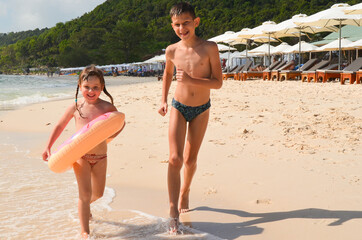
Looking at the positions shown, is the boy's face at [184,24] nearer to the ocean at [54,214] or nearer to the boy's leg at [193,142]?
the boy's leg at [193,142]

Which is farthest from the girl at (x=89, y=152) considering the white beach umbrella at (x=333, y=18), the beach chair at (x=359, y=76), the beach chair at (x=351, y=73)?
the white beach umbrella at (x=333, y=18)

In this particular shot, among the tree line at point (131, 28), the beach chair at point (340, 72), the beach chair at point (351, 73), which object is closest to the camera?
the beach chair at point (351, 73)

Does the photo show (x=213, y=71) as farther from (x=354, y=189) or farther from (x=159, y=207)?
(x=354, y=189)

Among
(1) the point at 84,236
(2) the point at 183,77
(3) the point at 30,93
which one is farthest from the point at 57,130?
(3) the point at 30,93

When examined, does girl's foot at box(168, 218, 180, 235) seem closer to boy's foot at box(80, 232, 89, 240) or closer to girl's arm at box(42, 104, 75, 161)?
boy's foot at box(80, 232, 89, 240)

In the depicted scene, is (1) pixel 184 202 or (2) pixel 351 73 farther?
(2) pixel 351 73

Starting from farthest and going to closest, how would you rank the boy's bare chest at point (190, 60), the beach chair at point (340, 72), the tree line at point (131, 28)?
the tree line at point (131, 28) → the beach chair at point (340, 72) → the boy's bare chest at point (190, 60)

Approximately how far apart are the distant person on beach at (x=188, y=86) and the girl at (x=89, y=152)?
505mm

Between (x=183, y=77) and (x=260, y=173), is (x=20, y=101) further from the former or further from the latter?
(x=183, y=77)

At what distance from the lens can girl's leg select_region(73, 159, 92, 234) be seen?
2.46 metres

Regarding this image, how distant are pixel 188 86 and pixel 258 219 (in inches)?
45.2

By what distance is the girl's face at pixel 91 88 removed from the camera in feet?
8.39

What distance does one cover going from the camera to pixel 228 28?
67.2 m

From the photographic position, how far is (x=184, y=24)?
2.75 metres
